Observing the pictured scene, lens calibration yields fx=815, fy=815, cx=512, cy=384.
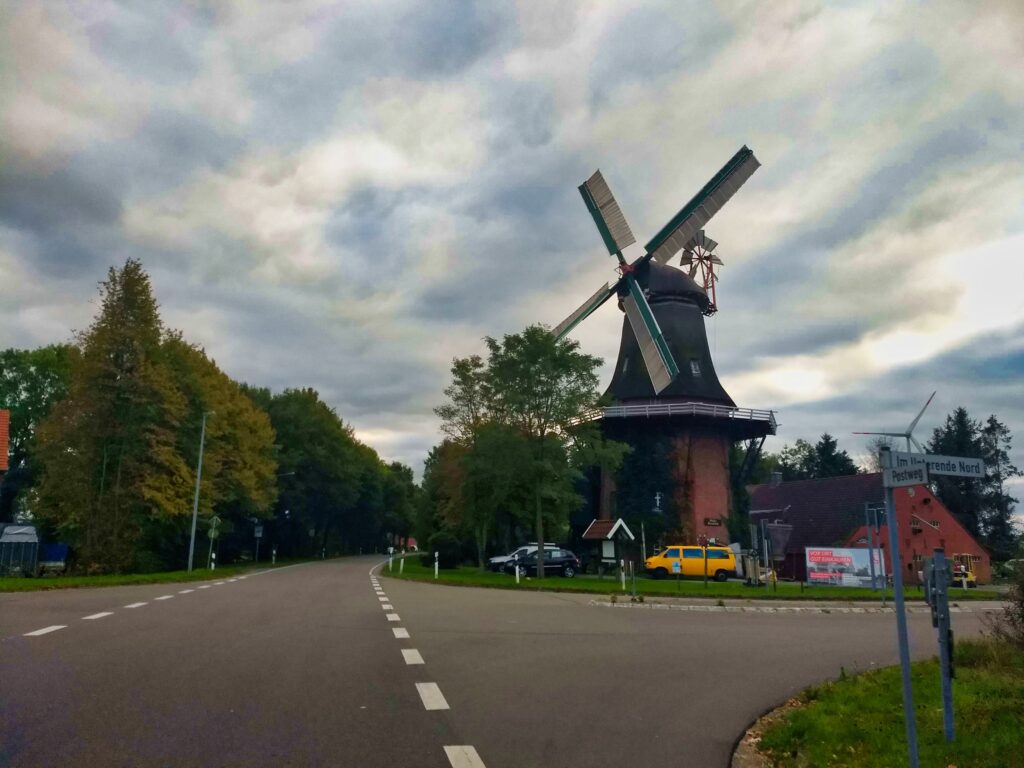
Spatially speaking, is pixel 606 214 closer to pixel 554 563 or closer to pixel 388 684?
pixel 554 563

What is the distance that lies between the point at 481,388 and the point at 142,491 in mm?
16131

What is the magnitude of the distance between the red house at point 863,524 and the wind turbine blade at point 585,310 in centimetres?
1728

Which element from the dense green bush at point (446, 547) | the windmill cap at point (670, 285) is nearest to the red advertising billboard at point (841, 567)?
the windmill cap at point (670, 285)

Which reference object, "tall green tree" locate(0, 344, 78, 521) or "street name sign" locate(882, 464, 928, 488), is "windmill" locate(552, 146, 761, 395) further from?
"street name sign" locate(882, 464, 928, 488)

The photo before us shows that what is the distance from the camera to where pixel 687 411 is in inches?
Result: 1786

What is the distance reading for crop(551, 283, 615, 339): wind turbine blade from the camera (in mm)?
52375

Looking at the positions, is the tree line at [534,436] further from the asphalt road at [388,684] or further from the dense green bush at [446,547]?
the asphalt road at [388,684]

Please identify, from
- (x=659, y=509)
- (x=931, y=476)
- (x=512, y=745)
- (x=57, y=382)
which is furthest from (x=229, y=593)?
(x=57, y=382)

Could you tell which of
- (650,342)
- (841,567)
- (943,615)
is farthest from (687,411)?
Answer: (943,615)

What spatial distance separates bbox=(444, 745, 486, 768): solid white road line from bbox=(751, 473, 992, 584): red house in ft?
136

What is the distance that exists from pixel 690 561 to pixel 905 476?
1440 inches

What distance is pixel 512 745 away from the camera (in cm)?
589

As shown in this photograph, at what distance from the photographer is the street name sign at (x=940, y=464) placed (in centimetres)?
507

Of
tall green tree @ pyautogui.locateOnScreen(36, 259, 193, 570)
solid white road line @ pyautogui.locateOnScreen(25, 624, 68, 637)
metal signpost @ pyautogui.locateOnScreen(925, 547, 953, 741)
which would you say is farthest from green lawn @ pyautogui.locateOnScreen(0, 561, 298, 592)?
metal signpost @ pyautogui.locateOnScreen(925, 547, 953, 741)
